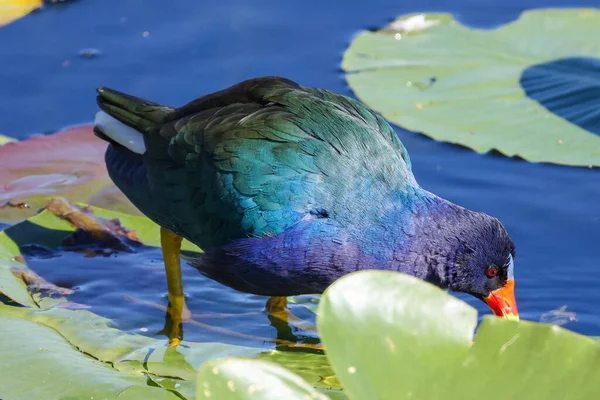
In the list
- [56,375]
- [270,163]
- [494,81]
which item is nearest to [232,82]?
[494,81]

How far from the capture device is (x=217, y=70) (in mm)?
4691

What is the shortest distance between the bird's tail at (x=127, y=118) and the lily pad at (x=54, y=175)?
42cm

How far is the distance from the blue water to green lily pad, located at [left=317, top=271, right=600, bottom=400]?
1791 mm

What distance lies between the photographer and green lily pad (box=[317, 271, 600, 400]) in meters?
1.34

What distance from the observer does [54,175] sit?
369 cm

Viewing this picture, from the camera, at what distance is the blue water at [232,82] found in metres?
3.36

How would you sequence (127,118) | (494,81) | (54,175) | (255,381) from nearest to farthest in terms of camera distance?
(255,381)
(127,118)
(54,175)
(494,81)

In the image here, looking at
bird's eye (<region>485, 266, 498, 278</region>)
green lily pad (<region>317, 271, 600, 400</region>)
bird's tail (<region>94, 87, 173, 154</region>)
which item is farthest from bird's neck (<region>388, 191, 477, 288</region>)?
green lily pad (<region>317, 271, 600, 400</region>)

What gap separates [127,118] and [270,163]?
68 cm

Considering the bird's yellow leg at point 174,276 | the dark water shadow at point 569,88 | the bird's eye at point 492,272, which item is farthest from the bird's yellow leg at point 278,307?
the dark water shadow at point 569,88

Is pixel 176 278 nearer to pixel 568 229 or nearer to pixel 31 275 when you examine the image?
pixel 31 275

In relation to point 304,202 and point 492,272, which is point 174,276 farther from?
point 492,272

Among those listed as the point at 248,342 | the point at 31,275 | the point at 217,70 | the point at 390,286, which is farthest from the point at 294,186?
the point at 217,70

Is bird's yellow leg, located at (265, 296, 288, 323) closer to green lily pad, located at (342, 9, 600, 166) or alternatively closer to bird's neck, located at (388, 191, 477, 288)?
bird's neck, located at (388, 191, 477, 288)
